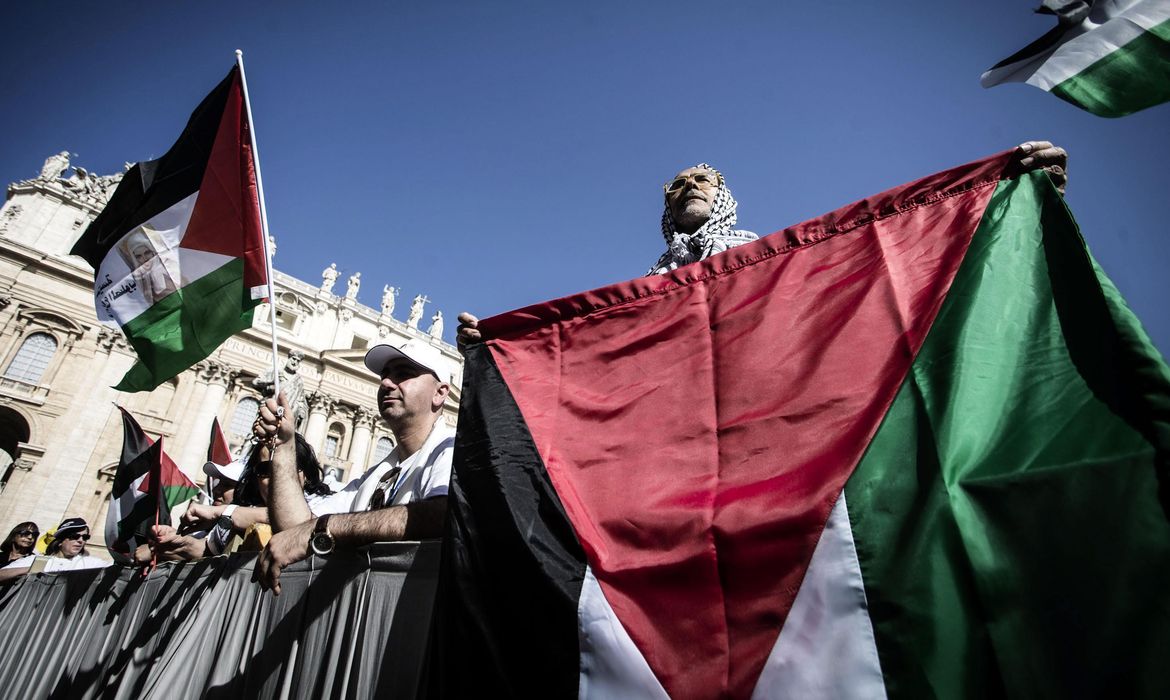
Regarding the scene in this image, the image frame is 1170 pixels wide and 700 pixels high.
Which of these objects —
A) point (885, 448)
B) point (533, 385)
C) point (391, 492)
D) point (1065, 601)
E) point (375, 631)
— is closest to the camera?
point (1065, 601)

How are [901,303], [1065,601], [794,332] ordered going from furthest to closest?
1. [794,332]
2. [901,303]
3. [1065,601]

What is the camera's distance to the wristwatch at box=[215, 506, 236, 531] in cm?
385

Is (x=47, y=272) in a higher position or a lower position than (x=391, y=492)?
higher

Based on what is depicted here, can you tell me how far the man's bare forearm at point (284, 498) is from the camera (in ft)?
8.36

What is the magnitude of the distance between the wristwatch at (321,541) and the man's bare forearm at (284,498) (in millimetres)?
444

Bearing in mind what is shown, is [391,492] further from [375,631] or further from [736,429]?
[736,429]

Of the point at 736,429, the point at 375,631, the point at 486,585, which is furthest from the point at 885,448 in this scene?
the point at 375,631

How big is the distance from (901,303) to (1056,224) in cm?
40

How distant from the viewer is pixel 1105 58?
1.89 m

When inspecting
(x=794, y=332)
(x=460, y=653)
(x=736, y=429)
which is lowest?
(x=460, y=653)

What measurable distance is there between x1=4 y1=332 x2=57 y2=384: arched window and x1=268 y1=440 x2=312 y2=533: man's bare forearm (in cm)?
2590

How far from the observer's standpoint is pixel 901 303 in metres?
1.62

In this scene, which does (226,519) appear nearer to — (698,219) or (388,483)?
(388,483)

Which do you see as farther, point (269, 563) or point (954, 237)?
point (269, 563)
